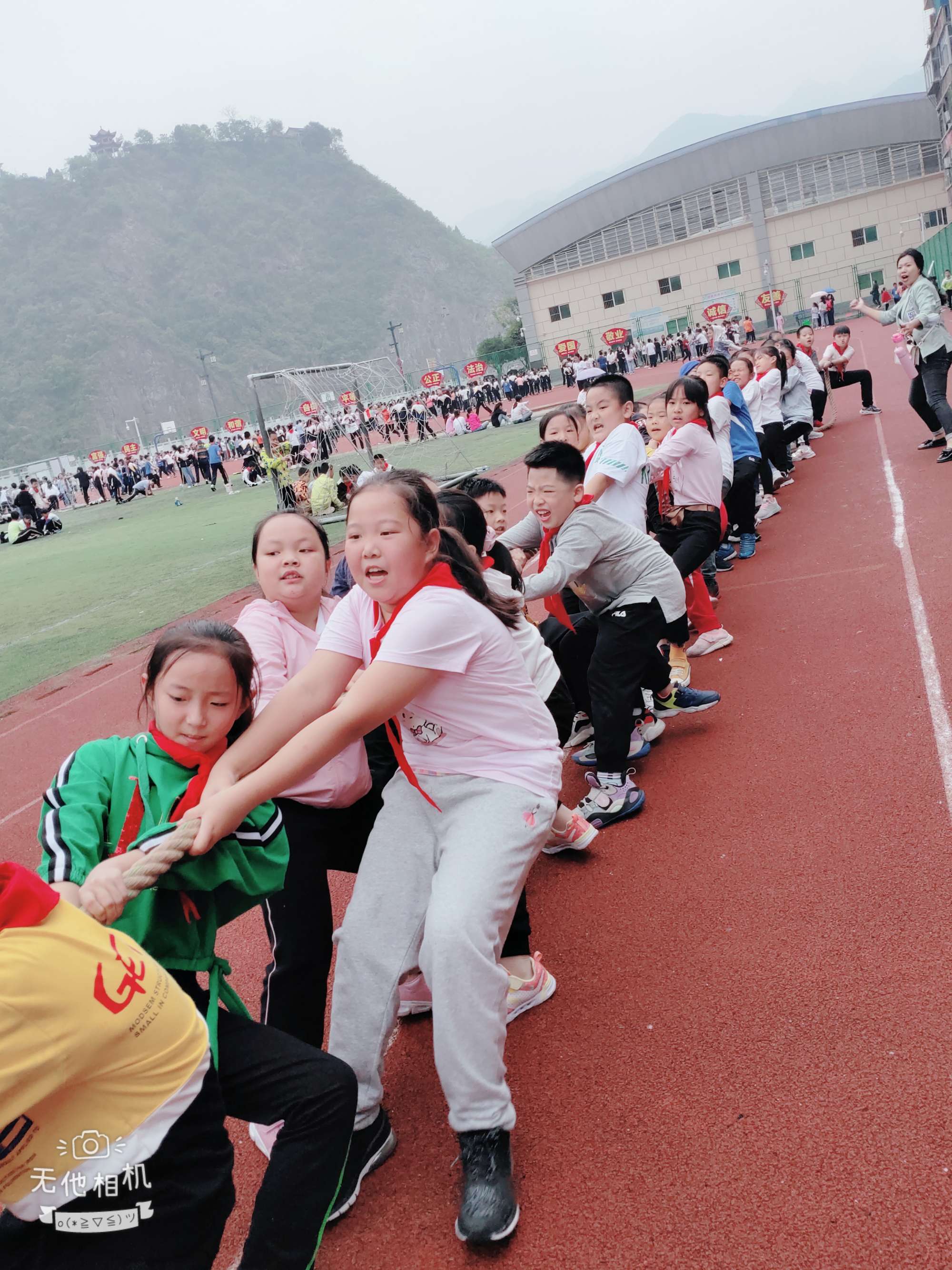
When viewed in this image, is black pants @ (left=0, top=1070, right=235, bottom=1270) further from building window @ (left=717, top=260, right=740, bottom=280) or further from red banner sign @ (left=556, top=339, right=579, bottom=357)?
building window @ (left=717, top=260, right=740, bottom=280)

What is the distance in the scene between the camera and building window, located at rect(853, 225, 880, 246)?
5350cm

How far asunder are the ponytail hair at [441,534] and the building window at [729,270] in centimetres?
5838

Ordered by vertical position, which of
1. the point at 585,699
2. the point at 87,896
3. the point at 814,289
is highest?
the point at 814,289

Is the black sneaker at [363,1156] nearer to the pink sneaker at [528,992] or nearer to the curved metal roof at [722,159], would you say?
the pink sneaker at [528,992]

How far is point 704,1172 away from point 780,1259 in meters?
0.29

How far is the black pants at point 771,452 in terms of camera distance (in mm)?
10141

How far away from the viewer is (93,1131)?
1.54 meters

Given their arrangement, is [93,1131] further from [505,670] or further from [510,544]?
[510,544]

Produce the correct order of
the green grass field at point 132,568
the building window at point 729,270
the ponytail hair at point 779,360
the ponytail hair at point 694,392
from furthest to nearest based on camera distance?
the building window at point 729,270 < the green grass field at point 132,568 < the ponytail hair at point 779,360 < the ponytail hair at point 694,392

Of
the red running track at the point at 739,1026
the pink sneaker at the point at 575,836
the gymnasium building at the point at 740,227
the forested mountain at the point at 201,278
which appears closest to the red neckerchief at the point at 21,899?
the red running track at the point at 739,1026

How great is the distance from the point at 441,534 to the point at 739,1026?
1.72 meters

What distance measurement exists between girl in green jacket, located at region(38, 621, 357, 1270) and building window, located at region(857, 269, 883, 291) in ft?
194

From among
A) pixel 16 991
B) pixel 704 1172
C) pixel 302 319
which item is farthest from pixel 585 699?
pixel 302 319

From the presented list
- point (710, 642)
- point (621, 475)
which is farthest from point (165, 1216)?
point (710, 642)
